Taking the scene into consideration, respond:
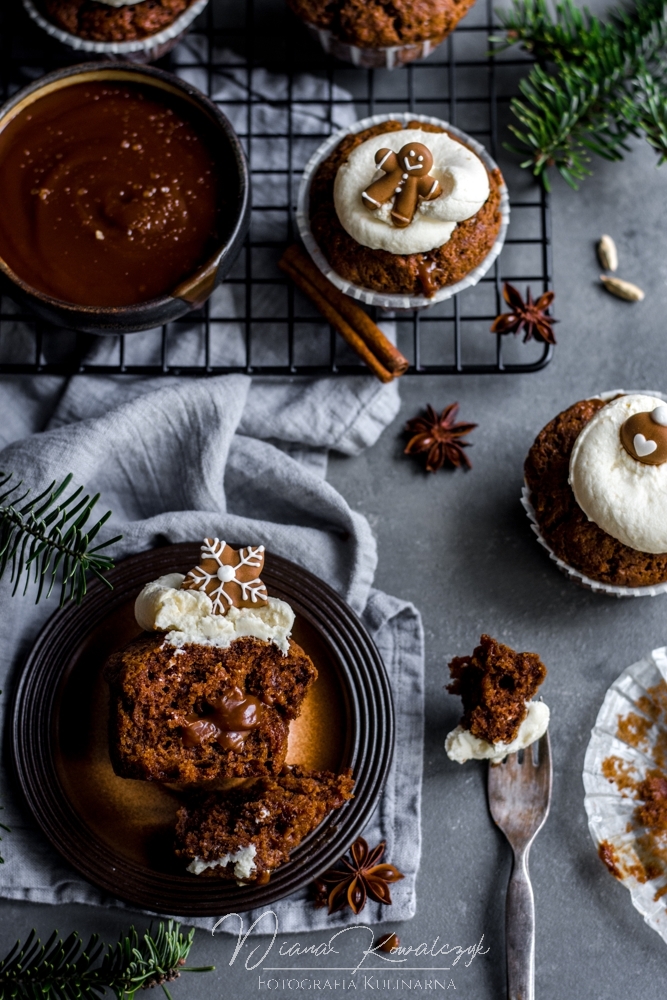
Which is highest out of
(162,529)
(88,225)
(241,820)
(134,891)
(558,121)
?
(558,121)

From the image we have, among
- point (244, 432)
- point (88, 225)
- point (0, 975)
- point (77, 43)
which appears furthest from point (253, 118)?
point (0, 975)

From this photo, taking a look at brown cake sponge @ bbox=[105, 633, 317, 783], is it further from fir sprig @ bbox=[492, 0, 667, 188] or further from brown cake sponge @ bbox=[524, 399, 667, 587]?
fir sprig @ bbox=[492, 0, 667, 188]

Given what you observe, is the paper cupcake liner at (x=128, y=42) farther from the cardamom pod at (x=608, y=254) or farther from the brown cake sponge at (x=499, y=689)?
the brown cake sponge at (x=499, y=689)

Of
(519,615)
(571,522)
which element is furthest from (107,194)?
(519,615)

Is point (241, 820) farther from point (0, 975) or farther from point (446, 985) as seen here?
point (446, 985)

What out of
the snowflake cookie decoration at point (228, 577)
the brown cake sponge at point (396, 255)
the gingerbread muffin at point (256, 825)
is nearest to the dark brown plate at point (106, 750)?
the gingerbread muffin at point (256, 825)

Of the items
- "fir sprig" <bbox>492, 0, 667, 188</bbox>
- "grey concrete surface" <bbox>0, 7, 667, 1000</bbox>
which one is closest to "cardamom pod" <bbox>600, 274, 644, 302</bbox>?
"grey concrete surface" <bbox>0, 7, 667, 1000</bbox>

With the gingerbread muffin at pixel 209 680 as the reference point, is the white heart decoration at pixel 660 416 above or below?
above
